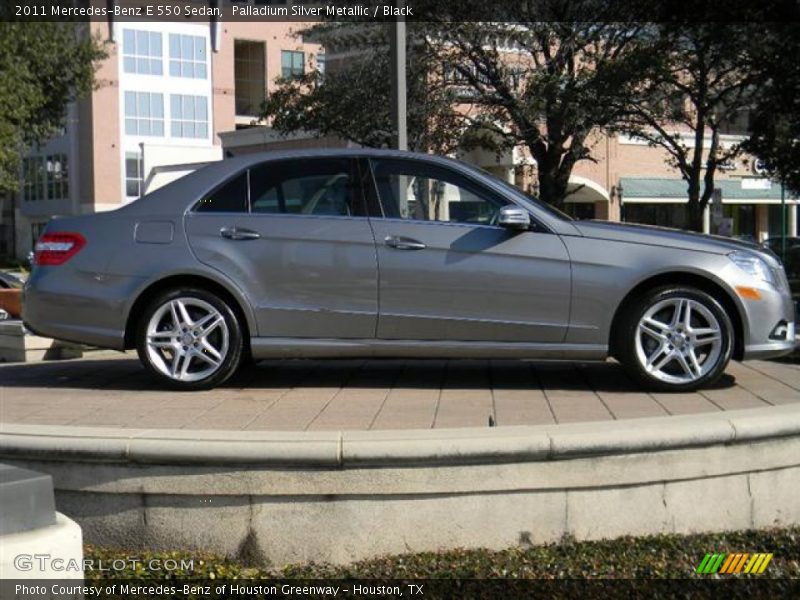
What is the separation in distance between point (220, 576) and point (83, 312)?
2726mm

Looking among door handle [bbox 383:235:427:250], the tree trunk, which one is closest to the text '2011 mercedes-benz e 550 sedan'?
door handle [bbox 383:235:427:250]

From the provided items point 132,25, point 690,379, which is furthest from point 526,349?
point 132,25

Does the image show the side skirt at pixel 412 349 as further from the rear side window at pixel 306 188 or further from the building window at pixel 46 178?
the building window at pixel 46 178

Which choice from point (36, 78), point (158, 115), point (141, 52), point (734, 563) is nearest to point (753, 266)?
point (734, 563)

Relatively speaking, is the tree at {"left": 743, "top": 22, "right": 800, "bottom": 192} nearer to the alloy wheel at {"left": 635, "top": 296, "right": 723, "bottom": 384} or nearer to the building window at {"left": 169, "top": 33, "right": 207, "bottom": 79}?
the alloy wheel at {"left": 635, "top": 296, "right": 723, "bottom": 384}

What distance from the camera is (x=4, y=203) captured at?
73.0 metres

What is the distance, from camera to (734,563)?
4527 mm

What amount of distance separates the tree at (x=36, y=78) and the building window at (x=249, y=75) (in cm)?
2822

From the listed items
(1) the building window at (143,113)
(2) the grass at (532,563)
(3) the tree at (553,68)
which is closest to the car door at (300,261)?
(2) the grass at (532,563)

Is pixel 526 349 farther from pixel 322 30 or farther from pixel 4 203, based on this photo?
pixel 4 203

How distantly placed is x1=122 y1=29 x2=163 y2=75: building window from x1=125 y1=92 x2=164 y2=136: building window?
1475mm

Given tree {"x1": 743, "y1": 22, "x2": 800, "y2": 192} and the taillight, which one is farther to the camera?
tree {"x1": 743, "y1": 22, "x2": 800, "y2": 192}

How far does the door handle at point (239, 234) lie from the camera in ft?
21.1

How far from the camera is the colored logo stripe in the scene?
176 inches
